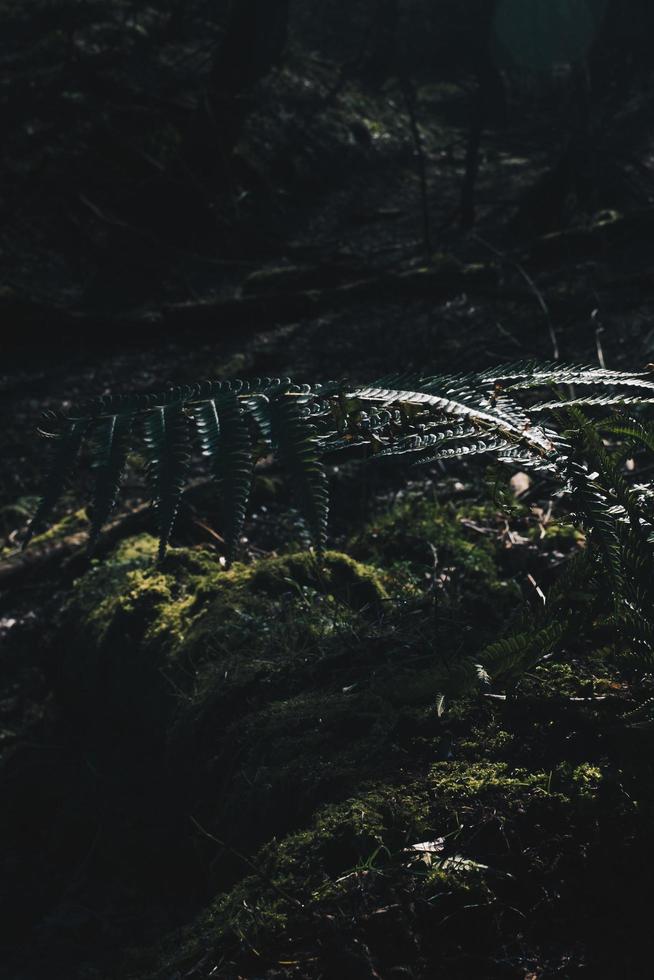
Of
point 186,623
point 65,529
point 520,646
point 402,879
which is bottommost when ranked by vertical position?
point 65,529

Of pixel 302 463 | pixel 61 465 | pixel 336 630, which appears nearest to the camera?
pixel 302 463

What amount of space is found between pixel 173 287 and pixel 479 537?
17.3ft

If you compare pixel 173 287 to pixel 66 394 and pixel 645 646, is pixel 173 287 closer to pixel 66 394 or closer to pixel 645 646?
pixel 66 394

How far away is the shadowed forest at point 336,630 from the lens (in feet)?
4.76

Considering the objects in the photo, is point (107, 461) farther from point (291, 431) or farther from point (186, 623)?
point (186, 623)

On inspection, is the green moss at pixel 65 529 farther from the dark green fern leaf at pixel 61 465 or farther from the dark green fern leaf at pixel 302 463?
the dark green fern leaf at pixel 302 463

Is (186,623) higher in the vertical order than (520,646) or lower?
lower

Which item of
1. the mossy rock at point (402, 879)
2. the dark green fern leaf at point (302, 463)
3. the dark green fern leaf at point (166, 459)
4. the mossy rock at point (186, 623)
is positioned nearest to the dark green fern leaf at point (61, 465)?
the dark green fern leaf at point (166, 459)

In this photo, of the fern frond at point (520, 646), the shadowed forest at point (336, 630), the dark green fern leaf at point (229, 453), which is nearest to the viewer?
the dark green fern leaf at point (229, 453)

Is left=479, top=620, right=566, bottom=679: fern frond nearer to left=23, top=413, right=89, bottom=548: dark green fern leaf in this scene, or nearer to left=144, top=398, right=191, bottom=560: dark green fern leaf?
left=144, top=398, right=191, bottom=560: dark green fern leaf

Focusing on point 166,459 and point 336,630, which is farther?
point 336,630

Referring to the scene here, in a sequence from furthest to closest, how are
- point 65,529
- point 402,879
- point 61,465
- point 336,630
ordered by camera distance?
point 65,529, point 336,630, point 402,879, point 61,465

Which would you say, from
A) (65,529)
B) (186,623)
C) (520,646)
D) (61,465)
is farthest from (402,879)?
(65,529)

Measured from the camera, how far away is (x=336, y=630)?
2.48m
